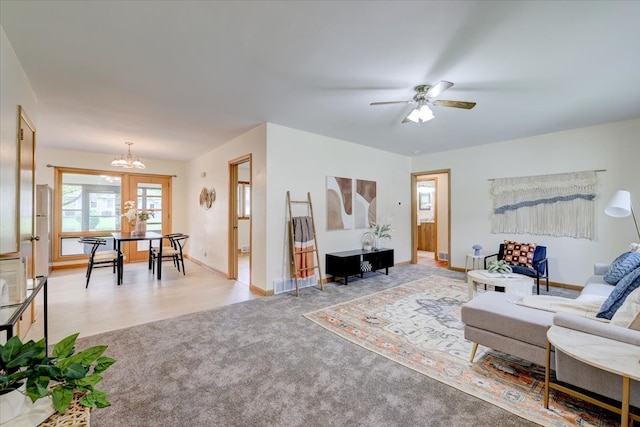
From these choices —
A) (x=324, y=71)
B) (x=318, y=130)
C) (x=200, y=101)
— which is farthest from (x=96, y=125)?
(x=324, y=71)

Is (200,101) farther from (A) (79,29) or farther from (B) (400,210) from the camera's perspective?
(B) (400,210)

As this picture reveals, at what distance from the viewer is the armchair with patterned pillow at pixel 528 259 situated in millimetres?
4102

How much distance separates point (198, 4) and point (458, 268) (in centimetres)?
595

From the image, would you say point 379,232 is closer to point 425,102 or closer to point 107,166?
point 425,102

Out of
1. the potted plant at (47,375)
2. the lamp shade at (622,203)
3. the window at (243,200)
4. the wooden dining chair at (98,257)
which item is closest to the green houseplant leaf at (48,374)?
the potted plant at (47,375)

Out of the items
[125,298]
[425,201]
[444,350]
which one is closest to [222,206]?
[125,298]

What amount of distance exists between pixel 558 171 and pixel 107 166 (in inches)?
355

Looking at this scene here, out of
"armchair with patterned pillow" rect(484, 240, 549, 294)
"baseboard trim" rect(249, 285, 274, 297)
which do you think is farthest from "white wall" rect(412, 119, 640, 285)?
"baseboard trim" rect(249, 285, 274, 297)

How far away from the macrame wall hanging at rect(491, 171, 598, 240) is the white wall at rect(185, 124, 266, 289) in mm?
4363

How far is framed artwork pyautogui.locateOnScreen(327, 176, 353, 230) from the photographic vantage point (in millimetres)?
4906

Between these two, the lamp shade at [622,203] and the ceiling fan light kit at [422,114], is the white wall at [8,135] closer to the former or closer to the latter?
the ceiling fan light kit at [422,114]

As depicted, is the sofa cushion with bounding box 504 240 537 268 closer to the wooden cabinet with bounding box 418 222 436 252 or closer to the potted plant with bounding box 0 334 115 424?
the wooden cabinet with bounding box 418 222 436 252

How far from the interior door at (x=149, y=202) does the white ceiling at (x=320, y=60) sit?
106 inches

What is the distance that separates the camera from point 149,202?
6945 millimetres
